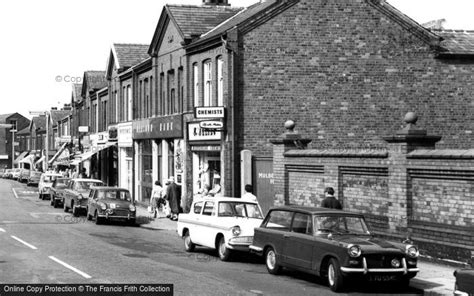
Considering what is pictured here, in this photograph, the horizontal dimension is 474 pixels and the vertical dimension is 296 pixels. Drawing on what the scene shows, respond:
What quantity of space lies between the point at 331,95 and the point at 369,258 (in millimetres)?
15401

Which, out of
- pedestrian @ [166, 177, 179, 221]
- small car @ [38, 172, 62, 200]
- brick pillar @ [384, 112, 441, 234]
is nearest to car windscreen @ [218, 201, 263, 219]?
brick pillar @ [384, 112, 441, 234]

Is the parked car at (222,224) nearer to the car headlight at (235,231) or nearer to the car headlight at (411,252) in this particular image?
the car headlight at (235,231)

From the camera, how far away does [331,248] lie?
13.2 meters

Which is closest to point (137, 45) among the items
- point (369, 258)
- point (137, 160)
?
point (137, 160)

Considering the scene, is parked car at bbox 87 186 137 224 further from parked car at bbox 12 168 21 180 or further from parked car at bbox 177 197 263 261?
parked car at bbox 12 168 21 180

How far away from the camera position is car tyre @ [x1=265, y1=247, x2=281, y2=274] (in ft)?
49.1

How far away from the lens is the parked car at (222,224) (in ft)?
55.6

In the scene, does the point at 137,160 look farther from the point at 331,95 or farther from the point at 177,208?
the point at 331,95

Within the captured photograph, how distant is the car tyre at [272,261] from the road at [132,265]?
184 millimetres

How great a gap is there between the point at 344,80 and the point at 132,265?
14518mm

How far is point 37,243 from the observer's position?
20.5 metres

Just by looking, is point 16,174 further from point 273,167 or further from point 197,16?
point 273,167

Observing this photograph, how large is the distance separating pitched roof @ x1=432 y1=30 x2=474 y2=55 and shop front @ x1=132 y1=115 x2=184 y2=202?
467 inches

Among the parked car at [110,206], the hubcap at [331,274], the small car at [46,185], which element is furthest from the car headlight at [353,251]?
the small car at [46,185]
